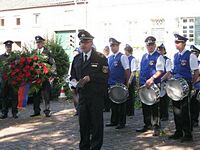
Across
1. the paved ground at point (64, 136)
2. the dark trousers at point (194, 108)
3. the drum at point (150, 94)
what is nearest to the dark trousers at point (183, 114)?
the paved ground at point (64, 136)

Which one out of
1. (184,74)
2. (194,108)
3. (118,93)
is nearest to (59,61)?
(118,93)

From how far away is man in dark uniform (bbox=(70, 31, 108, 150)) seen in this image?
696 cm

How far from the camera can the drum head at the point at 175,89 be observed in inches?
314

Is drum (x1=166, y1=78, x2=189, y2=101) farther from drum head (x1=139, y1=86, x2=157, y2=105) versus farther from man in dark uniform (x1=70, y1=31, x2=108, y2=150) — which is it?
man in dark uniform (x1=70, y1=31, x2=108, y2=150)

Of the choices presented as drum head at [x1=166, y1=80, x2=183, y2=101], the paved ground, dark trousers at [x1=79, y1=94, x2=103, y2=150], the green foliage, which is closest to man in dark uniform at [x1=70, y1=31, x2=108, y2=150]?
dark trousers at [x1=79, y1=94, x2=103, y2=150]

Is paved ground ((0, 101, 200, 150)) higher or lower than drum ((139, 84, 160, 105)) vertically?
lower

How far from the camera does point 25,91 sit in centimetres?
1112

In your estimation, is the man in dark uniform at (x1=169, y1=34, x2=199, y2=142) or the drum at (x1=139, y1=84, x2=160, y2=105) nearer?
the man in dark uniform at (x1=169, y1=34, x2=199, y2=142)

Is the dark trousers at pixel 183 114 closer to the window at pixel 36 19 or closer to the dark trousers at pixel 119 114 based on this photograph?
the dark trousers at pixel 119 114

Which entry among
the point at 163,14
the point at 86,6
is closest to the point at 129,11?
the point at 163,14

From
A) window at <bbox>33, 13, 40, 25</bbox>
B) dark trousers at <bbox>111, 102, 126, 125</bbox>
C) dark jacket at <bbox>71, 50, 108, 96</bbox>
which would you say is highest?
window at <bbox>33, 13, 40, 25</bbox>

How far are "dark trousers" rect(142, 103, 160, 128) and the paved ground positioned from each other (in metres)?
0.25

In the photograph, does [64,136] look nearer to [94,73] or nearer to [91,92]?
[91,92]

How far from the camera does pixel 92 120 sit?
7.00 meters
